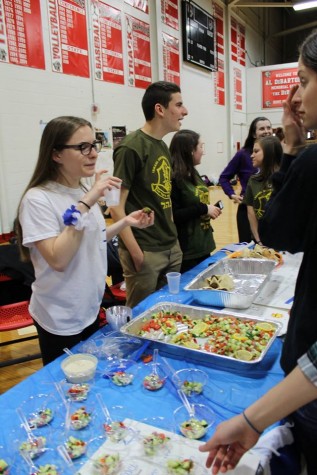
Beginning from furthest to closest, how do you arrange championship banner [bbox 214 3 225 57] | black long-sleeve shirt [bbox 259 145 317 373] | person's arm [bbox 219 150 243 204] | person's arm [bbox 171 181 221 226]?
championship banner [bbox 214 3 225 57] < person's arm [bbox 219 150 243 204] < person's arm [bbox 171 181 221 226] < black long-sleeve shirt [bbox 259 145 317 373]

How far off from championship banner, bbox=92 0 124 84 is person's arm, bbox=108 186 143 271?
3.27 m

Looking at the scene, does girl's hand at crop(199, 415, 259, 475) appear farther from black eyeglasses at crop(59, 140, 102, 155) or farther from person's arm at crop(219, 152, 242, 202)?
person's arm at crop(219, 152, 242, 202)

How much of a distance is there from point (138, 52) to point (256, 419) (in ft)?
18.6

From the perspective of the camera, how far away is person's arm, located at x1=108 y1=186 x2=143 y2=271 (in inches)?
78.3

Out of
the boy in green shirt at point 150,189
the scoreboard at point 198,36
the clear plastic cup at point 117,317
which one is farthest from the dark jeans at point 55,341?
the scoreboard at point 198,36

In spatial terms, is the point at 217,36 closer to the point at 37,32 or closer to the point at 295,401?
the point at 37,32

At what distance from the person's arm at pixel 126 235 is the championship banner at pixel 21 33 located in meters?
2.40

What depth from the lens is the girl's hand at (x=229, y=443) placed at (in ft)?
2.34

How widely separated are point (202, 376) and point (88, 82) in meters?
4.28

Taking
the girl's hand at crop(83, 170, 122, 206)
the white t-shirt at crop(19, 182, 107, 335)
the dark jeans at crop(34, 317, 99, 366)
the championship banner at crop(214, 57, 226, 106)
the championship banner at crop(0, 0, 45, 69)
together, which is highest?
the championship banner at crop(214, 57, 226, 106)

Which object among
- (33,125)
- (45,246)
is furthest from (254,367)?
(33,125)

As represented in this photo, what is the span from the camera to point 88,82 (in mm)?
4617

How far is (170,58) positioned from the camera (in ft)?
20.6

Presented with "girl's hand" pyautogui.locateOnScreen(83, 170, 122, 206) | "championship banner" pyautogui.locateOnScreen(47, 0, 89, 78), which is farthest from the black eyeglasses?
"championship banner" pyautogui.locateOnScreen(47, 0, 89, 78)
